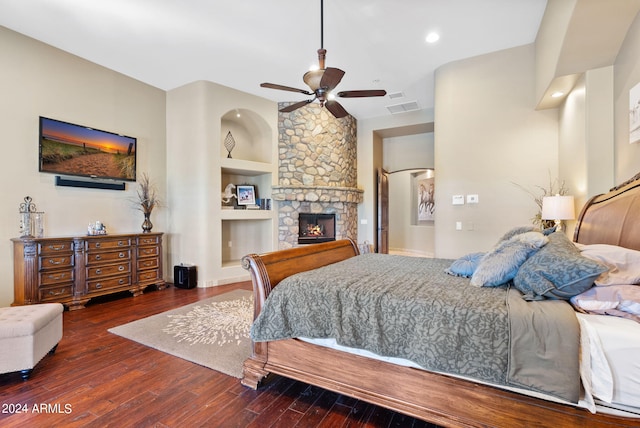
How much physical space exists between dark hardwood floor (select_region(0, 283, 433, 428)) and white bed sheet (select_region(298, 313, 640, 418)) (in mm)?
854

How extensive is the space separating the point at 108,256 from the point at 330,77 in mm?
3774

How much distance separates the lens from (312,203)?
580cm

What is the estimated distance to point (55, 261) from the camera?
348 centimetres

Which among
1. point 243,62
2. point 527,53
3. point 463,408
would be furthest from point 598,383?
point 243,62

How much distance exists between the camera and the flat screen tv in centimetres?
368

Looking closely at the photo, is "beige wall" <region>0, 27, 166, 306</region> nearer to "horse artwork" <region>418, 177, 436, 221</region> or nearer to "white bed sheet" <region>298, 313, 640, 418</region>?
"white bed sheet" <region>298, 313, 640, 418</region>

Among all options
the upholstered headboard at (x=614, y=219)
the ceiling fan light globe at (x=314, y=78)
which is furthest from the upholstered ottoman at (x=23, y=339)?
the upholstered headboard at (x=614, y=219)

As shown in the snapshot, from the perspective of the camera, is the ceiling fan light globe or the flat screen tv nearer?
the ceiling fan light globe

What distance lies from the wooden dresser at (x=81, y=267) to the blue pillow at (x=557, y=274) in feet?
15.3

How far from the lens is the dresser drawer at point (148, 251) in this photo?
172 inches

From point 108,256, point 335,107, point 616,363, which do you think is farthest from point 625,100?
point 108,256

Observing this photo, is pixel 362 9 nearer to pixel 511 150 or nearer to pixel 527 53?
pixel 527 53

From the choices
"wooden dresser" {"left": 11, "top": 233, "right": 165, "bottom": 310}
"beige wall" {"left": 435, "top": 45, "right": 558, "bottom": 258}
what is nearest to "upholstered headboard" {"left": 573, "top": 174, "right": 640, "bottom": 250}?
"beige wall" {"left": 435, "top": 45, "right": 558, "bottom": 258}

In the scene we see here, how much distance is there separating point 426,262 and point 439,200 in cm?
183
